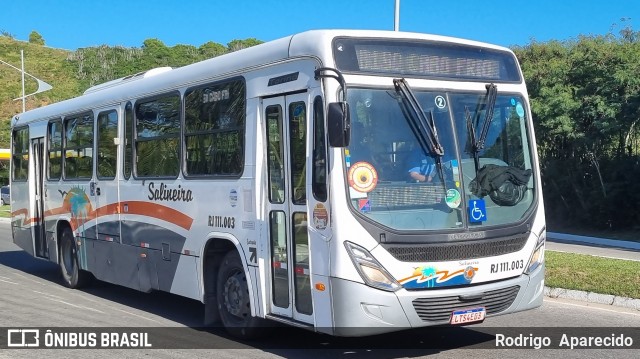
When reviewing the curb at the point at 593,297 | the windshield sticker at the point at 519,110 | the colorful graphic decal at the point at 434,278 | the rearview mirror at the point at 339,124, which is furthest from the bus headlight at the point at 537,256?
the curb at the point at 593,297

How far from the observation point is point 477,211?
7156 millimetres

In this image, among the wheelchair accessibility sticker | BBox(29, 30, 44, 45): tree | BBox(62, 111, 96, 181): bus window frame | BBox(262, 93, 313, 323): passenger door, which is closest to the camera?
the wheelchair accessibility sticker

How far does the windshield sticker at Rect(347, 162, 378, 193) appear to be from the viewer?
6.79m

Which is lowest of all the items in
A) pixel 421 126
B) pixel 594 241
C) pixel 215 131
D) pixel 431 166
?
pixel 594 241

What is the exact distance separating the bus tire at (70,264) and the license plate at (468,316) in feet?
25.3

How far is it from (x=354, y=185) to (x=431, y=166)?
0.79 metres

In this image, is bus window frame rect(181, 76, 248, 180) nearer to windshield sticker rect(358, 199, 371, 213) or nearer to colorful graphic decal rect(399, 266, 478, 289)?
windshield sticker rect(358, 199, 371, 213)

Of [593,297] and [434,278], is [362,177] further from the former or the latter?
[593,297]

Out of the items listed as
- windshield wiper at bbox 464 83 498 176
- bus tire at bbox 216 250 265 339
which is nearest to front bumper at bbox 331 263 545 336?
windshield wiper at bbox 464 83 498 176

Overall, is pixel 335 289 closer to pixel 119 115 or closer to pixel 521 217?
pixel 521 217

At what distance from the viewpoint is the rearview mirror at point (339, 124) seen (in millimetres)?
6582

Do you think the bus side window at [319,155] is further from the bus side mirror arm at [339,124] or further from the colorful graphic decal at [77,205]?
the colorful graphic decal at [77,205]

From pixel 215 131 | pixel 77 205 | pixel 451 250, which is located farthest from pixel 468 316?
pixel 77 205

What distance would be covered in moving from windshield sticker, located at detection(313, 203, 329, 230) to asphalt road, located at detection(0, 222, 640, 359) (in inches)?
61.5
